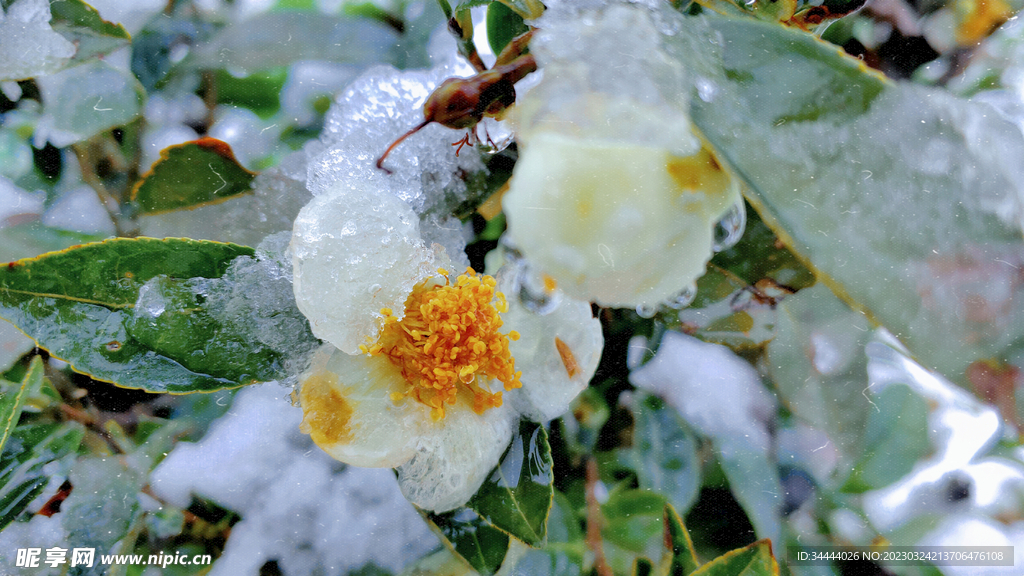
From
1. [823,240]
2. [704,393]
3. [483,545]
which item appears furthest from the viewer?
[704,393]

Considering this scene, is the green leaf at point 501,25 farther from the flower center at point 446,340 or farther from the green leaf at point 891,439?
the green leaf at point 891,439

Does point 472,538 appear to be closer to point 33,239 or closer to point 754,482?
point 754,482

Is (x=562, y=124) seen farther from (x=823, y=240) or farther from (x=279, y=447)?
(x=279, y=447)

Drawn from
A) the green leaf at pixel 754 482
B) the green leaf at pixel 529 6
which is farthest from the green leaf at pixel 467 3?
the green leaf at pixel 754 482

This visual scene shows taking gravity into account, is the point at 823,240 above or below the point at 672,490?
above

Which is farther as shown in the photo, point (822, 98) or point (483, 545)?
point (483, 545)

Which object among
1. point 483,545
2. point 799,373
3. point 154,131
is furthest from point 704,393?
point 154,131

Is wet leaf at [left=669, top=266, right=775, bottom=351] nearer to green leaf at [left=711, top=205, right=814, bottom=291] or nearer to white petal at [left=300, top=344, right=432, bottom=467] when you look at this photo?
green leaf at [left=711, top=205, right=814, bottom=291]
